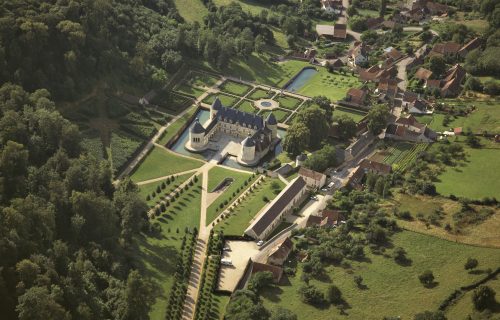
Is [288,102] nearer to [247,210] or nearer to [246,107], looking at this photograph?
[246,107]

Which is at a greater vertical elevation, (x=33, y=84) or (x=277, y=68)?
(x=33, y=84)

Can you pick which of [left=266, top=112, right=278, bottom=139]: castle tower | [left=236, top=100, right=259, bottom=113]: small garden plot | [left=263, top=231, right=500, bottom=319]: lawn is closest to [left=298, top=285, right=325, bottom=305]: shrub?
[left=263, top=231, right=500, bottom=319]: lawn

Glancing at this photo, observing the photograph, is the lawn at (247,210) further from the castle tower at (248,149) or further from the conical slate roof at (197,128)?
the conical slate roof at (197,128)

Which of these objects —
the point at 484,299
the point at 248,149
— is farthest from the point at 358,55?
the point at 484,299

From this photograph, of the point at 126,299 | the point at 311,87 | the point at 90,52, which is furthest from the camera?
the point at 311,87

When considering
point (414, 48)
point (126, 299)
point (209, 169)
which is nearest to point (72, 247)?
point (126, 299)

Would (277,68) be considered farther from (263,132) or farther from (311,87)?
(263,132)

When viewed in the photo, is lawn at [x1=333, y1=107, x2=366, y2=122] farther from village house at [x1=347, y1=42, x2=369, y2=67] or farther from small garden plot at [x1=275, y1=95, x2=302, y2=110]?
village house at [x1=347, y1=42, x2=369, y2=67]
